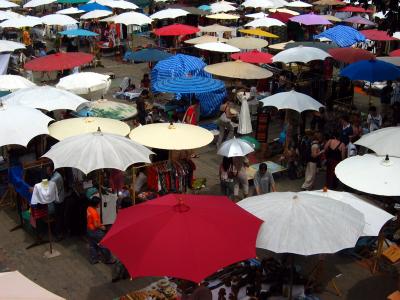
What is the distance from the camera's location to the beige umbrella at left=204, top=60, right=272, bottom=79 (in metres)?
14.6

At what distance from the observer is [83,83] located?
43.5 ft

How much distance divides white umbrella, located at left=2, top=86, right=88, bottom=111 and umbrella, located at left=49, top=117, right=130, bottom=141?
30.7 inches

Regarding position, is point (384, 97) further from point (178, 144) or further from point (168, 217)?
point (168, 217)

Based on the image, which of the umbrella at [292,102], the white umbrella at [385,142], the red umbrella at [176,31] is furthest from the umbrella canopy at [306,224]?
A: the red umbrella at [176,31]

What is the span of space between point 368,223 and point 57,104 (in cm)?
706

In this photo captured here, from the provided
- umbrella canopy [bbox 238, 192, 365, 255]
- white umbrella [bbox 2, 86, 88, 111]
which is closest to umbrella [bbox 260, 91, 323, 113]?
white umbrella [bbox 2, 86, 88, 111]

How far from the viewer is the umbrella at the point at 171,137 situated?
369 inches

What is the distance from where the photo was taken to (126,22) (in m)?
22.2

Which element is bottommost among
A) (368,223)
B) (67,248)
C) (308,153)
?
(67,248)

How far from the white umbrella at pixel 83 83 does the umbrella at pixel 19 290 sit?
850 cm

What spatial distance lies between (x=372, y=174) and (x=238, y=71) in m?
7.45

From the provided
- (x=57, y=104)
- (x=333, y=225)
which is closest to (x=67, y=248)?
(x=57, y=104)

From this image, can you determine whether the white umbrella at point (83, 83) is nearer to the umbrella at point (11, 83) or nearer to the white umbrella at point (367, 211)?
the umbrella at point (11, 83)

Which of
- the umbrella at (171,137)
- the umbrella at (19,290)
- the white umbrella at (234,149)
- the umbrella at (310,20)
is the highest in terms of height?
the umbrella at (310,20)
